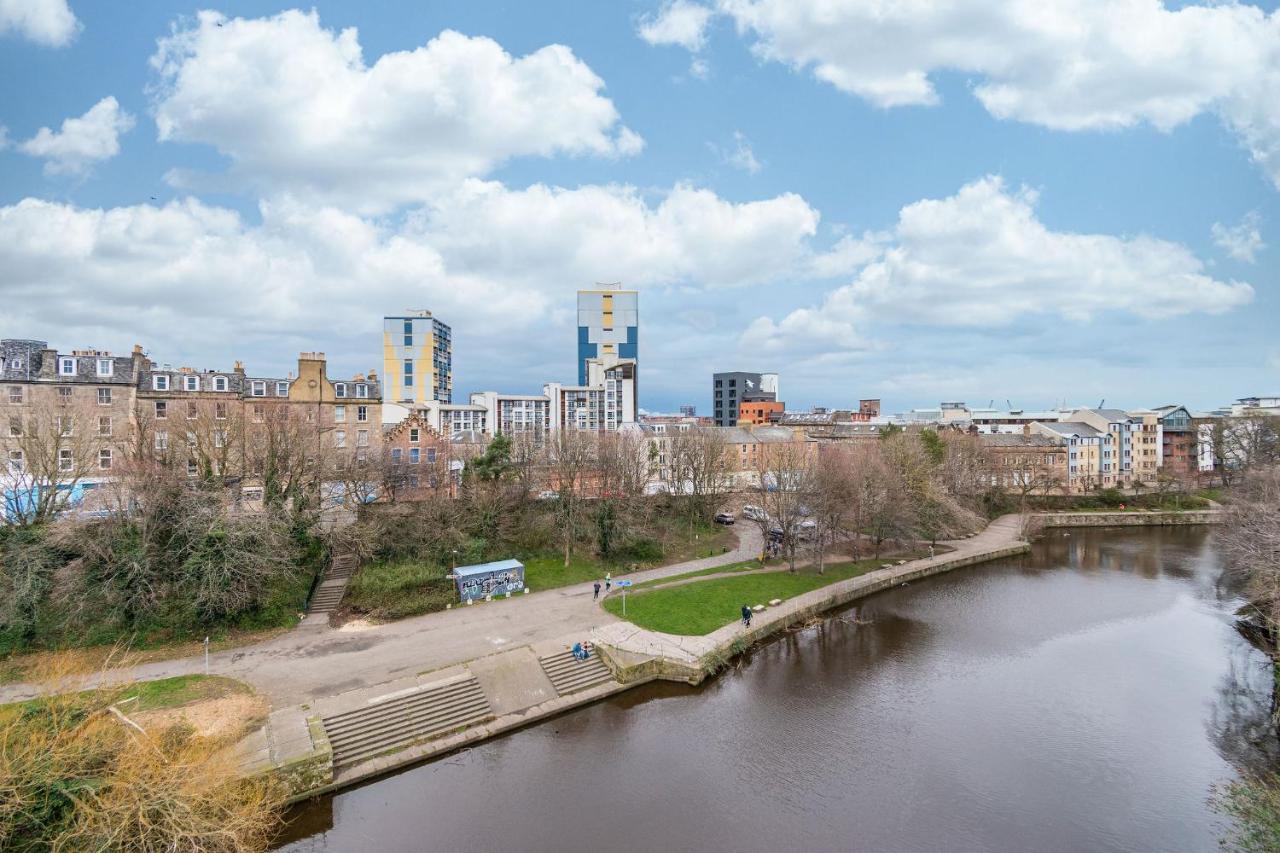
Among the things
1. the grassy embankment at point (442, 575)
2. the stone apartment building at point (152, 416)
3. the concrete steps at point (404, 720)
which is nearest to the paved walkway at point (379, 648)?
Answer: the grassy embankment at point (442, 575)

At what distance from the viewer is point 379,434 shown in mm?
50312

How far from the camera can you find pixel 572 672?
25016 millimetres

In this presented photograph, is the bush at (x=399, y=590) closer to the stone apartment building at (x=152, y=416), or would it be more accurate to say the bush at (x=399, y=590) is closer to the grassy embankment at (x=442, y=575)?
the grassy embankment at (x=442, y=575)

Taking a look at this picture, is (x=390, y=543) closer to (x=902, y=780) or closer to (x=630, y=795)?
(x=630, y=795)

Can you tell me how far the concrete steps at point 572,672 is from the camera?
79.8 feet

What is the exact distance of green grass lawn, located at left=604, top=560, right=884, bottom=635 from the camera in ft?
98.7

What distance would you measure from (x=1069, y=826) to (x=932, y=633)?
15007 mm

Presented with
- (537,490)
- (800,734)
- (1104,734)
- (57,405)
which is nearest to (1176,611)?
(1104,734)

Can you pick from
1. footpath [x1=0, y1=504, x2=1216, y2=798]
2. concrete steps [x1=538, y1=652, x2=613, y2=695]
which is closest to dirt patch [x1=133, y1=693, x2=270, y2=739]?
footpath [x1=0, y1=504, x2=1216, y2=798]

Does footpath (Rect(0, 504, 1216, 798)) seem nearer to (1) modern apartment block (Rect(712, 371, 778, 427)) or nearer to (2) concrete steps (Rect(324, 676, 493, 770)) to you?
(2) concrete steps (Rect(324, 676, 493, 770))

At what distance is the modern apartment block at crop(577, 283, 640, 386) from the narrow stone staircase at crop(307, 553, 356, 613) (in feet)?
190

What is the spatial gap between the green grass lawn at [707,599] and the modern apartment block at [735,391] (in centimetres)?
8624

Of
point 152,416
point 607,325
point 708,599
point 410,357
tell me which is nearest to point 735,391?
point 607,325

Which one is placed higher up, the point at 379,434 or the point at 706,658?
the point at 379,434
